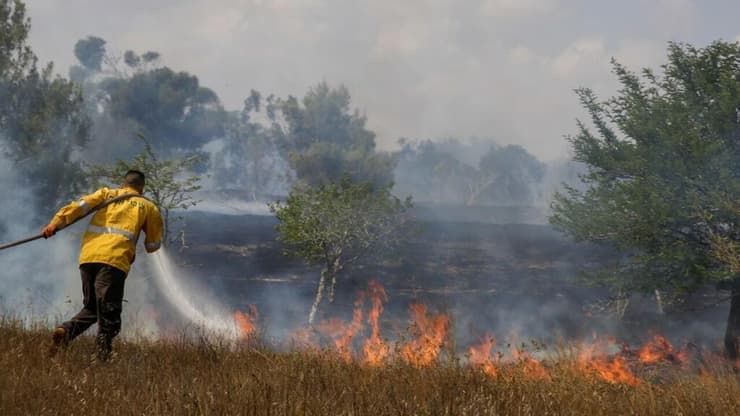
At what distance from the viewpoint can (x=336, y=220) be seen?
22719 millimetres

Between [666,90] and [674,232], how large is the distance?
12.2 ft

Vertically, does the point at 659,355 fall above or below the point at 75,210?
below

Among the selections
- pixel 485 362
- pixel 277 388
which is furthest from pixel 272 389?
pixel 485 362

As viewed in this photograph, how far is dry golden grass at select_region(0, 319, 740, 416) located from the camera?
343 centimetres

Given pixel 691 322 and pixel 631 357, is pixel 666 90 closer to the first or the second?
pixel 631 357

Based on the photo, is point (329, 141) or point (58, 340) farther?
point (329, 141)

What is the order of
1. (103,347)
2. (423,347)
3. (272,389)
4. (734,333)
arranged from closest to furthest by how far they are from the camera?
(272,389) → (103,347) → (423,347) → (734,333)

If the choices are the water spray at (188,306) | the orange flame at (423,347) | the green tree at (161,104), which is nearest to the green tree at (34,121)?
the water spray at (188,306)

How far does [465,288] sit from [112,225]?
111ft

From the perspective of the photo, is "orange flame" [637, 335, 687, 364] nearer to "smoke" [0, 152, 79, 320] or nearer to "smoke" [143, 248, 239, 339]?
"smoke" [143, 248, 239, 339]

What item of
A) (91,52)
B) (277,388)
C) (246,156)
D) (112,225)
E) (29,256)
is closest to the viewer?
(277,388)

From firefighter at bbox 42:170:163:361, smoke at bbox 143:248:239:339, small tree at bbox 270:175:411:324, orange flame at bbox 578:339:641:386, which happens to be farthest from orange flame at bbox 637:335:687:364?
firefighter at bbox 42:170:163:361

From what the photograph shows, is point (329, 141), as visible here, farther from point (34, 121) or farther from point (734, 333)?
point (734, 333)

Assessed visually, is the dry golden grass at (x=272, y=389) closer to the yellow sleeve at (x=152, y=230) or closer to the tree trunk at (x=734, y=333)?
the yellow sleeve at (x=152, y=230)
